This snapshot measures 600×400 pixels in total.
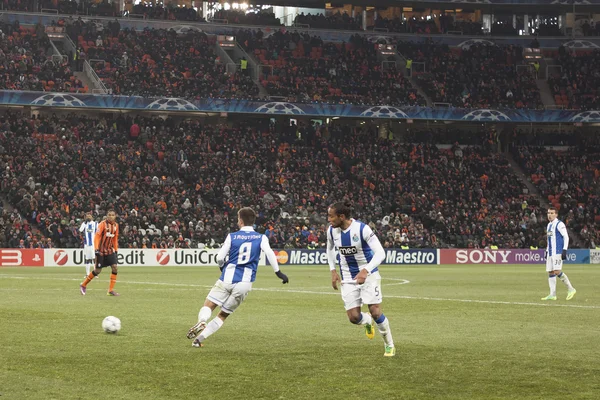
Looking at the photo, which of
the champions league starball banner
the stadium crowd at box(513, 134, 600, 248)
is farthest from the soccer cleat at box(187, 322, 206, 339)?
the stadium crowd at box(513, 134, 600, 248)

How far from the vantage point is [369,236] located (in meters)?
12.4

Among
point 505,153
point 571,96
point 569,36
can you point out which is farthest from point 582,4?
point 505,153

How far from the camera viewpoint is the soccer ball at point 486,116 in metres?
65.4

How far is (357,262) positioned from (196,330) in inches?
96.8

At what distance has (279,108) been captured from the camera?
6172 cm

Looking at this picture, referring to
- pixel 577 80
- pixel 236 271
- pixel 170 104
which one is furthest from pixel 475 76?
pixel 236 271

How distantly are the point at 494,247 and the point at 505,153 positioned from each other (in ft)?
53.3

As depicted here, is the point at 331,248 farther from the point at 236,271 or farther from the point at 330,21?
the point at 330,21

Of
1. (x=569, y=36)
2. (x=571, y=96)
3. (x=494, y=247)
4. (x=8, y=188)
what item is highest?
(x=569, y=36)

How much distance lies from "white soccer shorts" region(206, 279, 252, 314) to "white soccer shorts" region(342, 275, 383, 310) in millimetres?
1571

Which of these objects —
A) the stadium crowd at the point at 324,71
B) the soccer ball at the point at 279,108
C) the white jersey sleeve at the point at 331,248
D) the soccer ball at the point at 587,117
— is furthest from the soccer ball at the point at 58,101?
the white jersey sleeve at the point at 331,248

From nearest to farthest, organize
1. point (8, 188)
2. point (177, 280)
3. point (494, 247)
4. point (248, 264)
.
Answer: point (248, 264) < point (177, 280) < point (8, 188) < point (494, 247)

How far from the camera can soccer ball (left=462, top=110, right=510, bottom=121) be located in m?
65.4

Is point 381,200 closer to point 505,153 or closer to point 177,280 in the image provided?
point 505,153
